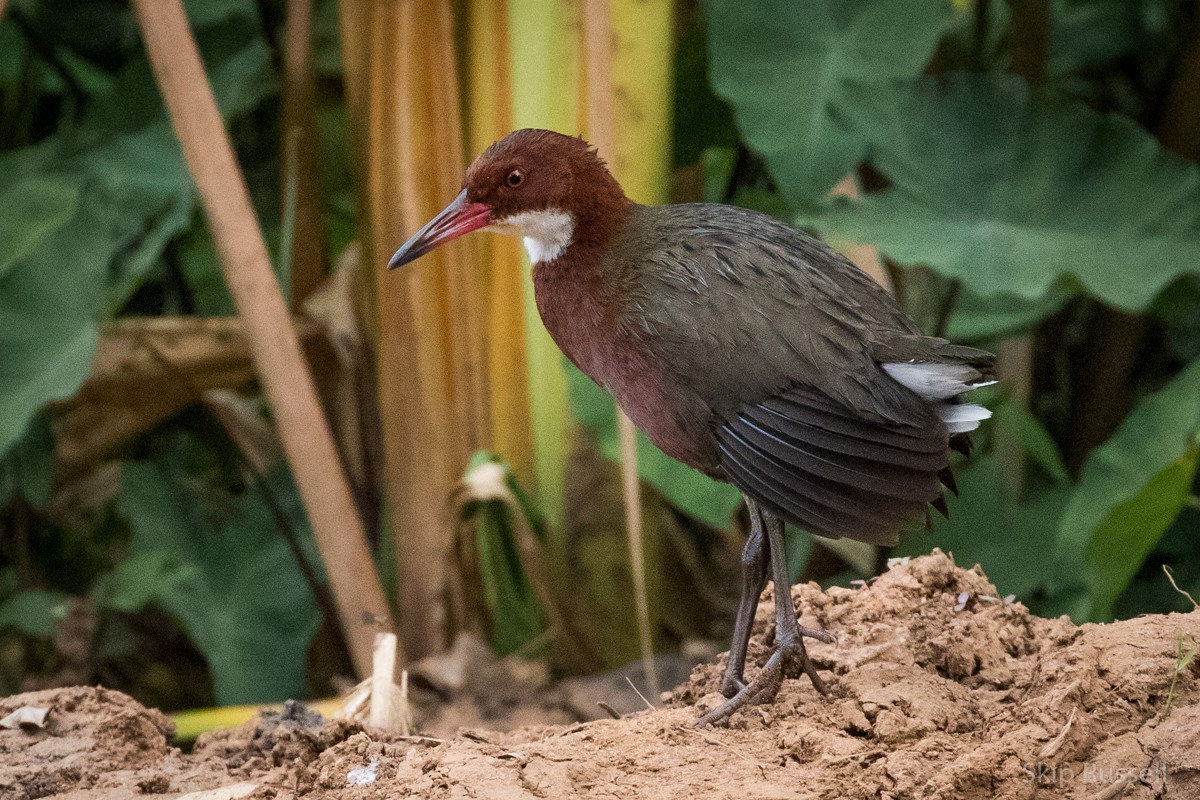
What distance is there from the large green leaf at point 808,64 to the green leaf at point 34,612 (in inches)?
93.6

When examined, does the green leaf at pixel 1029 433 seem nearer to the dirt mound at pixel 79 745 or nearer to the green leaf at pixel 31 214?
the dirt mound at pixel 79 745

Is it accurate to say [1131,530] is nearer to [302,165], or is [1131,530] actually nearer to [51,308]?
[302,165]

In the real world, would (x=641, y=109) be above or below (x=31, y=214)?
above

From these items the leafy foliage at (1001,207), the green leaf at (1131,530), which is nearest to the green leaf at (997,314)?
the leafy foliage at (1001,207)

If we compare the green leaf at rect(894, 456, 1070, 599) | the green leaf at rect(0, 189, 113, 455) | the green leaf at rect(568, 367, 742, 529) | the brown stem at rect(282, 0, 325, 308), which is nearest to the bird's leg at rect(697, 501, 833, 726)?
the green leaf at rect(568, 367, 742, 529)

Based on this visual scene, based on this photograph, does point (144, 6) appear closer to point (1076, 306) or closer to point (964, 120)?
point (964, 120)

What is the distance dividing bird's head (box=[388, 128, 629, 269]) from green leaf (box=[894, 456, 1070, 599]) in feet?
5.81

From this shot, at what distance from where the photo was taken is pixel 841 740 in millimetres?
1940

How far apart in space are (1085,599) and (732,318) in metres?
1.77

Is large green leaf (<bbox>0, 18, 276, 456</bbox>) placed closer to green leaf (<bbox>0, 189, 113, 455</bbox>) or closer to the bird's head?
green leaf (<bbox>0, 189, 113, 455</bbox>)

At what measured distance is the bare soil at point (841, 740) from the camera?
70.4 inches

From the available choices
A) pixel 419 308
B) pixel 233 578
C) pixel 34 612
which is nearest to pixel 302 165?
pixel 419 308

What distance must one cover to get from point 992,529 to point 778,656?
72.0 inches

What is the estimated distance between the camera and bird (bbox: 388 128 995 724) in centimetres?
204
